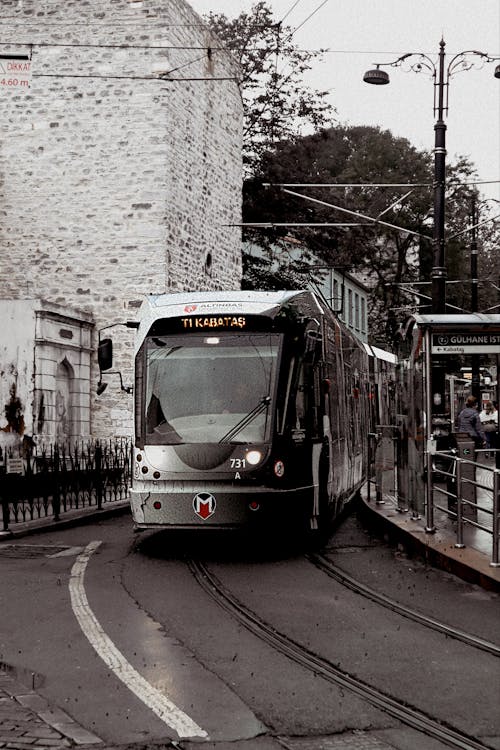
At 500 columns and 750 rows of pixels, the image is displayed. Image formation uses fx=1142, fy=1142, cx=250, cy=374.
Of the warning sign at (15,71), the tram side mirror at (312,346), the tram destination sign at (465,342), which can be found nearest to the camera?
the tram side mirror at (312,346)

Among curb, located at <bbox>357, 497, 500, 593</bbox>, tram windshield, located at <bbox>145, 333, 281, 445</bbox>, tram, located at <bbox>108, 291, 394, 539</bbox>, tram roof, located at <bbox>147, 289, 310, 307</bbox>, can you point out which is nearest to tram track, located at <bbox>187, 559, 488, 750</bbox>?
tram, located at <bbox>108, 291, 394, 539</bbox>

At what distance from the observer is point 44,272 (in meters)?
29.7

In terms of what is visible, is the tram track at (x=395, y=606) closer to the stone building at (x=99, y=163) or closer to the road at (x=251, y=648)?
the road at (x=251, y=648)

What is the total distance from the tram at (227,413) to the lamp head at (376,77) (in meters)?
10.0

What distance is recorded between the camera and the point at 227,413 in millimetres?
12844

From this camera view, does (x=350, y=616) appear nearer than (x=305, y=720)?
No

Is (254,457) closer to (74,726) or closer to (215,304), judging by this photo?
(215,304)


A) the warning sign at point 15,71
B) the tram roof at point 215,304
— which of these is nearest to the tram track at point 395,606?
the tram roof at point 215,304

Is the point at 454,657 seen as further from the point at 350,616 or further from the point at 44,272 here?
the point at 44,272

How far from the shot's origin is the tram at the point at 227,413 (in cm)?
1255

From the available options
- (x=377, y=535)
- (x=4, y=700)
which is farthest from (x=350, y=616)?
(x=377, y=535)

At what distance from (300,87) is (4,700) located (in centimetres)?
3471

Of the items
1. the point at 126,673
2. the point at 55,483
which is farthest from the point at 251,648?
the point at 55,483

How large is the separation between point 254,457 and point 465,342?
3768 millimetres
